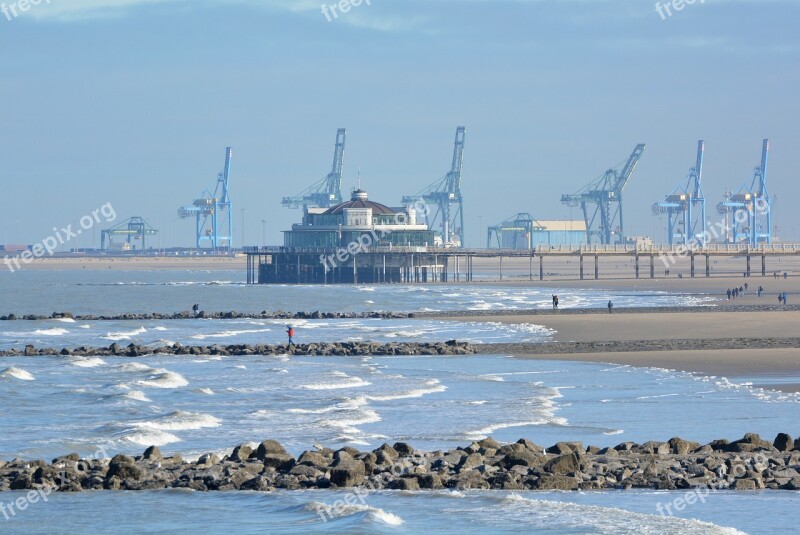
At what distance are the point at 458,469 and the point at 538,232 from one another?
170739 mm

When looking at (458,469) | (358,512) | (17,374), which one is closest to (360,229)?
(17,374)

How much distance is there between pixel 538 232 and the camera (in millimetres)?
184750

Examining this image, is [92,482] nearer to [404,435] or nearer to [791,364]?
[404,435]

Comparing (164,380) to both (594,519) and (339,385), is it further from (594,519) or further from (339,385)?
(594,519)

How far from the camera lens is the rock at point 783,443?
1600 centimetres

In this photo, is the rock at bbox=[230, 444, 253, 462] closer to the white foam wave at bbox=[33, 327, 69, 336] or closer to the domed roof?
the white foam wave at bbox=[33, 327, 69, 336]

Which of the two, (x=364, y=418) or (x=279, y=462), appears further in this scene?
(x=364, y=418)

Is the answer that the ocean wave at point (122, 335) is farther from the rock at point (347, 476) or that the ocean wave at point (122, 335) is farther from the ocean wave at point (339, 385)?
the rock at point (347, 476)

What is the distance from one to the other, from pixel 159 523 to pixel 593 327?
30.3 metres

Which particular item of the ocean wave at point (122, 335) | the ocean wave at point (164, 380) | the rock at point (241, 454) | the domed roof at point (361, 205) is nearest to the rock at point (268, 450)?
the rock at point (241, 454)

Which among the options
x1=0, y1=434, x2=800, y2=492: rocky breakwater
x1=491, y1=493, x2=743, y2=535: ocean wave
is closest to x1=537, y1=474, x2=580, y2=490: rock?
x1=0, y1=434, x2=800, y2=492: rocky breakwater

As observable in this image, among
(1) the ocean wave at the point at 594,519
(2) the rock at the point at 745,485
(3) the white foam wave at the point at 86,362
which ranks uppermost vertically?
(2) the rock at the point at 745,485

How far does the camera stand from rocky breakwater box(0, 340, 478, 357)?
3506cm

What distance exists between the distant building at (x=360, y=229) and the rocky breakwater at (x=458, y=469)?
249 feet
